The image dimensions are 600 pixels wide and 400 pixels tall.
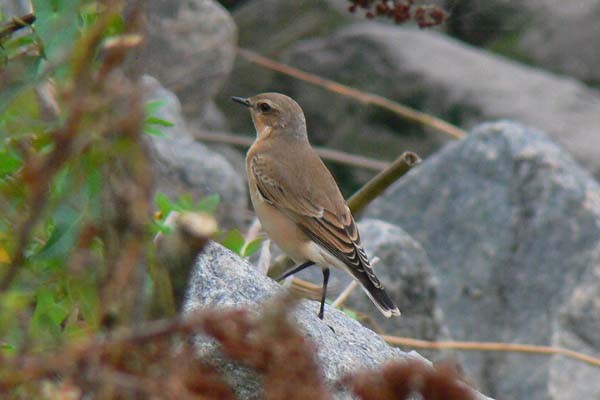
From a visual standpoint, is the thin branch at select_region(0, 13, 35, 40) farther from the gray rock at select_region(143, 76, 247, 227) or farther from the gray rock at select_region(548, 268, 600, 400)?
the gray rock at select_region(548, 268, 600, 400)

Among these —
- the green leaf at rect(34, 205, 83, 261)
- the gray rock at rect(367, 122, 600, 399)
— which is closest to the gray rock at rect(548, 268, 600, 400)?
the gray rock at rect(367, 122, 600, 399)

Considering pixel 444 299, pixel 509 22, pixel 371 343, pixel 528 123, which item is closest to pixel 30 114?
pixel 371 343

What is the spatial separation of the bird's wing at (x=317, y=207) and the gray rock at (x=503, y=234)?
210 centimetres

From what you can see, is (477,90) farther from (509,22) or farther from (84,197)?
(84,197)

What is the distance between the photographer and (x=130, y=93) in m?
1.78

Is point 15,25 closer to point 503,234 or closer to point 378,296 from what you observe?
point 378,296

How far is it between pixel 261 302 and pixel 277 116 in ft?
9.40

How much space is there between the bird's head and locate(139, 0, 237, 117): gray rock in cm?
226

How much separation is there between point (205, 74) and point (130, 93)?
7.26 metres

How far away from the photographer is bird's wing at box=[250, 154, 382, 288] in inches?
209

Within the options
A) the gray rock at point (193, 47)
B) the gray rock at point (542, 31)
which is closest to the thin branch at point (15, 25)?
the gray rock at point (193, 47)

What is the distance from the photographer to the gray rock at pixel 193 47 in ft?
29.1

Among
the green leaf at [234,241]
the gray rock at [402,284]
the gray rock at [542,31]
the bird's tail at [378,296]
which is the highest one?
the green leaf at [234,241]

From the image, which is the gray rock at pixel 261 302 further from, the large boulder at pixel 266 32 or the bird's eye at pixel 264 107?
the large boulder at pixel 266 32
